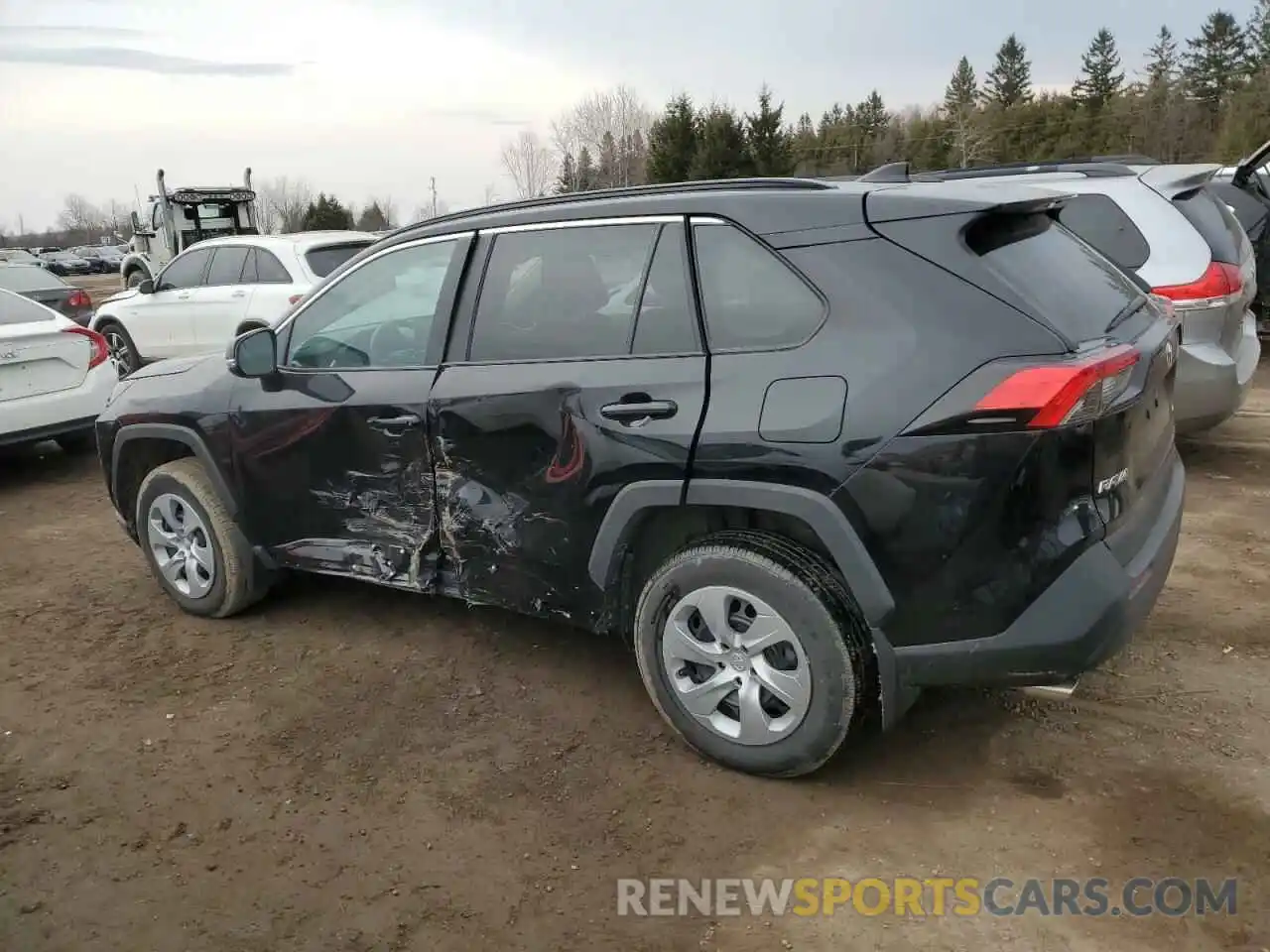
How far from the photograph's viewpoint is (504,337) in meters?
3.56

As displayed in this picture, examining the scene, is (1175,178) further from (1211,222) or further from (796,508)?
(796,508)

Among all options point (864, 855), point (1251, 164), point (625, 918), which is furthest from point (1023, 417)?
point (1251, 164)

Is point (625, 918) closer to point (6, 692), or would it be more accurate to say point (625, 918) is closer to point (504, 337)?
point (504, 337)

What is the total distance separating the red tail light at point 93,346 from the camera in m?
7.48

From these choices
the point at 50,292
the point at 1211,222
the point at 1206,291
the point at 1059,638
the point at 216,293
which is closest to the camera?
the point at 1059,638

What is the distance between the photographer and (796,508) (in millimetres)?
2850

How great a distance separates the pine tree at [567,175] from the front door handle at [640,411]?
39.6 metres

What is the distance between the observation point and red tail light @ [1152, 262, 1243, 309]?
529 cm

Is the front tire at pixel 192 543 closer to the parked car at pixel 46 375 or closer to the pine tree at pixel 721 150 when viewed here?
the parked car at pixel 46 375

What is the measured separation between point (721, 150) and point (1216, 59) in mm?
50243

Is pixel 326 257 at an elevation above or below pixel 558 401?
above

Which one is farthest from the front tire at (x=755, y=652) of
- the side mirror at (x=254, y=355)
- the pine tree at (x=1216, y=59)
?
the pine tree at (x=1216, y=59)

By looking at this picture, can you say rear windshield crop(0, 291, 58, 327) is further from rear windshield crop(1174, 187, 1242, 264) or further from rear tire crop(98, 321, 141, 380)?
rear windshield crop(1174, 187, 1242, 264)

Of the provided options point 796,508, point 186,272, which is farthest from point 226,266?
point 796,508
